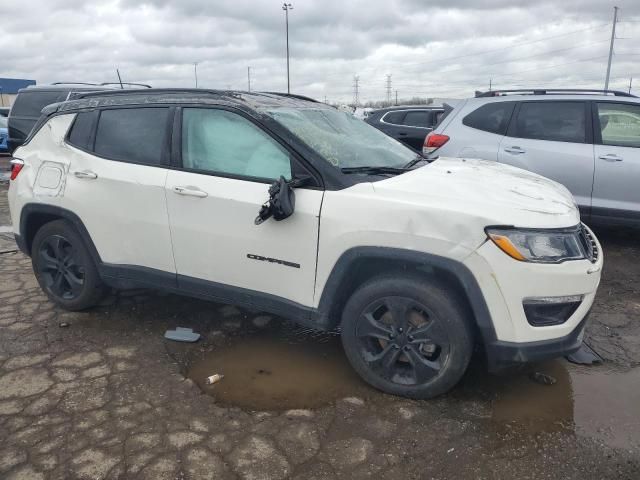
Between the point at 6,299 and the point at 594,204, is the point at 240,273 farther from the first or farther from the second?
the point at 594,204

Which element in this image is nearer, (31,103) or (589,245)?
(589,245)

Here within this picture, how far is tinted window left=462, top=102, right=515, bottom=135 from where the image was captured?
6164 mm

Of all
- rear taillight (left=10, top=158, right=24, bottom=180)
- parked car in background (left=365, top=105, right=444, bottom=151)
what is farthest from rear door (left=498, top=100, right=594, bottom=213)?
rear taillight (left=10, top=158, right=24, bottom=180)

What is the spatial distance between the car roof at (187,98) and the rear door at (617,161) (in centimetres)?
323

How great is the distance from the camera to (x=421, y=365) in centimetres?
293

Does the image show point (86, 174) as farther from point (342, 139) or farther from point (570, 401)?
point (570, 401)

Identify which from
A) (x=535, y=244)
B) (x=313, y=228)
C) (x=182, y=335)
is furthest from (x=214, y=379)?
(x=535, y=244)

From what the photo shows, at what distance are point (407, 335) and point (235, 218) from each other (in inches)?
47.9

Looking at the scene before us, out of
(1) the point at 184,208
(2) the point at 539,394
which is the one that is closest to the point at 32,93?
(1) the point at 184,208

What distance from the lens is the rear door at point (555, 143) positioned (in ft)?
18.6

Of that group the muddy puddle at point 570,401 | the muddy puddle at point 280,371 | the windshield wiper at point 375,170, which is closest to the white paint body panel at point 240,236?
the windshield wiper at point 375,170

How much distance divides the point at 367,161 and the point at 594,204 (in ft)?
11.2

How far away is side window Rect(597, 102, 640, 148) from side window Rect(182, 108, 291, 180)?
13.6 ft

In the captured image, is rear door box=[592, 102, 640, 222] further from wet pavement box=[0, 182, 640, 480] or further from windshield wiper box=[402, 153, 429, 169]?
windshield wiper box=[402, 153, 429, 169]
